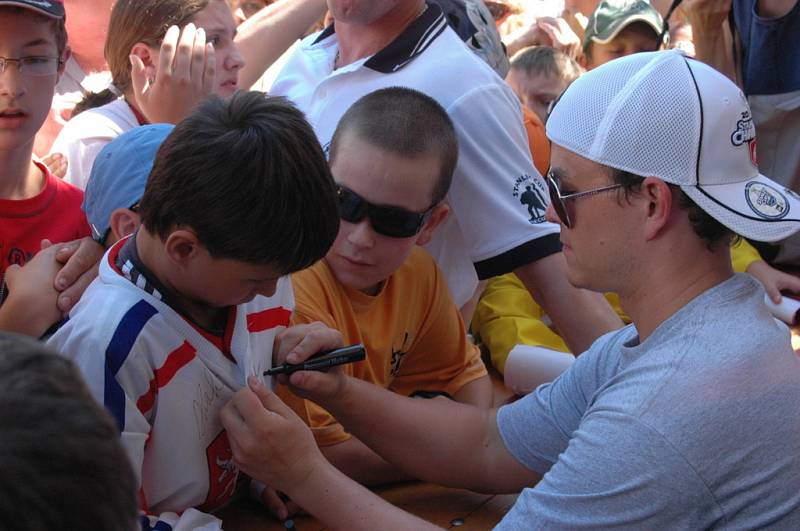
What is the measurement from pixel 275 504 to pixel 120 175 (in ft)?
2.39

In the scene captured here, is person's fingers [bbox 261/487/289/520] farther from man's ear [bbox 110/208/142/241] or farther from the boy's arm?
man's ear [bbox 110/208/142/241]

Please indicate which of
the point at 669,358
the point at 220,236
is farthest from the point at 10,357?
the point at 669,358

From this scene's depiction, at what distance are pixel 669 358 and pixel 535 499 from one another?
32cm

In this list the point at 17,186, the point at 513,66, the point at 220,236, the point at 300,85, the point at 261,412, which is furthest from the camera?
the point at 513,66

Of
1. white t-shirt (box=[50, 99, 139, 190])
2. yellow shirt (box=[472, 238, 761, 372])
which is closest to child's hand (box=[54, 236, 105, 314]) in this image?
white t-shirt (box=[50, 99, 139, 190])

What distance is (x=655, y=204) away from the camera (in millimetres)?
1675

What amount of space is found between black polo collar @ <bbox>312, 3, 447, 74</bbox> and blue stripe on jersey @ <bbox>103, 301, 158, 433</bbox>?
47.4 inches

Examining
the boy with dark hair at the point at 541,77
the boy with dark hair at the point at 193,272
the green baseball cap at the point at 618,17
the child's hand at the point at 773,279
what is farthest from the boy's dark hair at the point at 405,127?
the green baseball cap at the point at 618,17

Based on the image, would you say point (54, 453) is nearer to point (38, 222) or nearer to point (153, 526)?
point (153, 526)

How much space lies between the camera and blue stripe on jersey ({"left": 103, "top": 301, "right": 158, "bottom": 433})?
1.52 metres

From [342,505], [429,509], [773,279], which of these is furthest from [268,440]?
[773,279]

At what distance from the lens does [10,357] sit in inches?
31.0

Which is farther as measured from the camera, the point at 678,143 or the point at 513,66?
the point at 513,66

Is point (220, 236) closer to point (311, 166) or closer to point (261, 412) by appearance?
point (311, 166)
